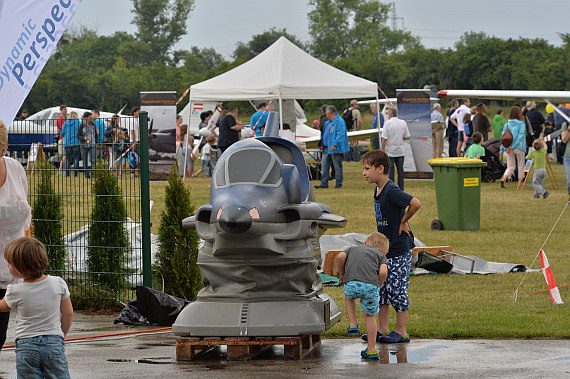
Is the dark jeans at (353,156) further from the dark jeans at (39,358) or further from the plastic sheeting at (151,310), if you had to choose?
the dark jeans at (39,358)

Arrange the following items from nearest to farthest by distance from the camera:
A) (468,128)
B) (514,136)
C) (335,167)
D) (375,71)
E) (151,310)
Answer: (151,310) < (335,167) < (514,136) < (468,128) < (375,71)

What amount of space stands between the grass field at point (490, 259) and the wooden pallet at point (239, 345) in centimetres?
120

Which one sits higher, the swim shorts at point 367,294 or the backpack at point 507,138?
the backpack at point 507,138


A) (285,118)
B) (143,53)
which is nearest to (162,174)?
(285,118)

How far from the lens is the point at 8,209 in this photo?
6.43 metres

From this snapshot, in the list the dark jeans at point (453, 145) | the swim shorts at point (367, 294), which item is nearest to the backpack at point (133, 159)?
the swim shorts at point (367, 294)

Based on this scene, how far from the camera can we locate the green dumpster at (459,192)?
16.3 meters

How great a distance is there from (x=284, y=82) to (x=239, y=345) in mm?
18696

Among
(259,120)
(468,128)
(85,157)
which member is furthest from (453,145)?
(85,157)

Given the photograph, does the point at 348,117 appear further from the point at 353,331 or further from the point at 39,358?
the point at 39,358

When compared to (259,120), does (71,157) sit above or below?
below

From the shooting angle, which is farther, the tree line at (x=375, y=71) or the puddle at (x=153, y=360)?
the tree line at (x=375, y=71)

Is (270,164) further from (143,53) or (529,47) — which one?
(143,53)

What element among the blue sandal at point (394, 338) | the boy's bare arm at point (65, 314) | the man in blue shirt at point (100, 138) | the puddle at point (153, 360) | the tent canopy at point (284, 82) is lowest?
the puddle at point (153, 360)
